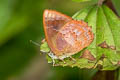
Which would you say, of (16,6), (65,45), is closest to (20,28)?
(16,6)

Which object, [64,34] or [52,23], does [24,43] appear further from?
[52,23]

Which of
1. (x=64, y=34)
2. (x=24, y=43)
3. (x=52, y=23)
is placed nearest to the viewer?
(x=52, y=23)

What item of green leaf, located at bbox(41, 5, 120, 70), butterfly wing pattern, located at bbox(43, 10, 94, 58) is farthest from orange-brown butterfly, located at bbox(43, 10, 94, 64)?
green leaf, located at bbox(41, 5, 120, 70)

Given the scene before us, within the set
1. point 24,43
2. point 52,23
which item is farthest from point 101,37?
point 24,43

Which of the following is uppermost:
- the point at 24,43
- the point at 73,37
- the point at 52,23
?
the point at 52,23

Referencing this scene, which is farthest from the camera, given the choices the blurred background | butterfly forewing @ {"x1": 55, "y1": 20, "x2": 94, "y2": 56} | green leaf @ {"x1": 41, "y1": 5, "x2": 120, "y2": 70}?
the blurred background

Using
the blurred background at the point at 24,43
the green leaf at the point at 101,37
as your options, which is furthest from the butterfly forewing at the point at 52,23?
the blurred background at the point at 24,43

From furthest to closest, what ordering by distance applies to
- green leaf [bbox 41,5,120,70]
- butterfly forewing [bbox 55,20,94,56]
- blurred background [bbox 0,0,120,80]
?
blurred background [bbox 0,0,120,80] < butterfly forewing [bbox 55,20,94,56] < green leaf [bbox 41,5,120,70]

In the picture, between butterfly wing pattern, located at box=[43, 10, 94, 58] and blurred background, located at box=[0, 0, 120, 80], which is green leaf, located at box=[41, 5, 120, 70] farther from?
blurred background, located at box=[0, 0, 120, 80]
